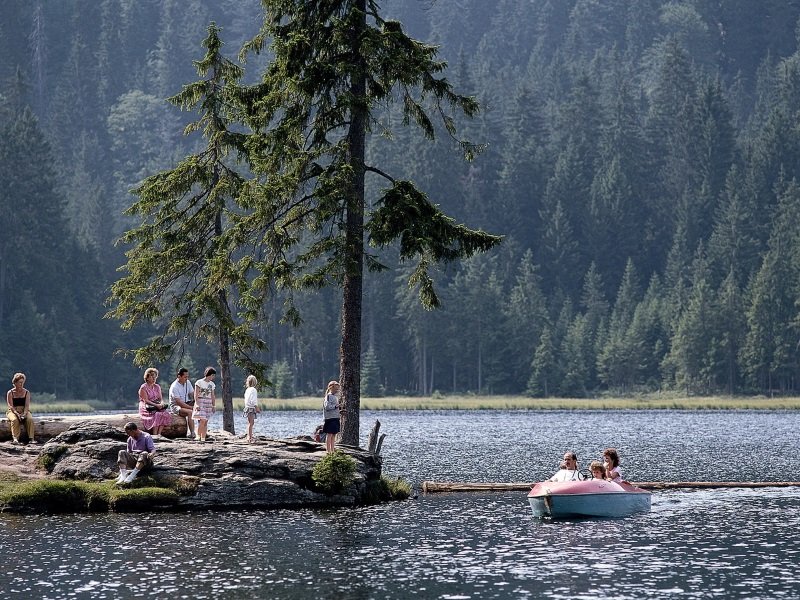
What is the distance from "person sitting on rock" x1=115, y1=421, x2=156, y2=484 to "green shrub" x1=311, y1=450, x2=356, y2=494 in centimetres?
436

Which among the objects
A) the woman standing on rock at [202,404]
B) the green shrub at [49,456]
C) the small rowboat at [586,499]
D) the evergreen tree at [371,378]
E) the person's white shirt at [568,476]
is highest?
the evergreen tree at [371,378]

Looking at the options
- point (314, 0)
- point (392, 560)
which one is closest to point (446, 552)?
point (392, 560)

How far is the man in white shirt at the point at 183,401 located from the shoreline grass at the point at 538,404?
82.7 meters

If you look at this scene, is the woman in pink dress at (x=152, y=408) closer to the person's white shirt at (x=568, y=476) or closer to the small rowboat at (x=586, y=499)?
the small rowboat at (x=586, y=499)

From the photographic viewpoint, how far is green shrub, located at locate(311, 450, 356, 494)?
37531 mm

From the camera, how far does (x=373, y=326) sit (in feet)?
555

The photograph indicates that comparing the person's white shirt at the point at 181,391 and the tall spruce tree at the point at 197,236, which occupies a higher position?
the tall spruce tree at the point at 197,236

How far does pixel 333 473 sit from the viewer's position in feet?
123

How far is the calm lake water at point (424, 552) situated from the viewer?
2595 cm

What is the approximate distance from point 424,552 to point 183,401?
12.8 m

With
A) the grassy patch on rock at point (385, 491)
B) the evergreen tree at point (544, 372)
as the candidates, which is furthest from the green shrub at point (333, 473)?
the evergreen tree at point (544, 372)

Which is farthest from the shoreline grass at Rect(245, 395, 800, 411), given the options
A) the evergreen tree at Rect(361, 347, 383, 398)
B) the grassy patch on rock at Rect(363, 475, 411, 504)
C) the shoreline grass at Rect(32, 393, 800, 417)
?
the grassy patch on rock at Rect(363, 475, 411, 504)

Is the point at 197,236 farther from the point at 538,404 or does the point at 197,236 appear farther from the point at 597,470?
the point at 538,404

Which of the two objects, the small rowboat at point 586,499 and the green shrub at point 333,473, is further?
the green shrub at point 333,473
